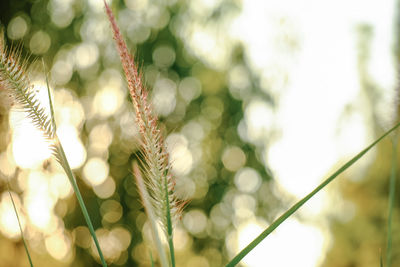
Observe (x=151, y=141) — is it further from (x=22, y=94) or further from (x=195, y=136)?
(x=195, y=136)

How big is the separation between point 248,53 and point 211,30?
0.91m

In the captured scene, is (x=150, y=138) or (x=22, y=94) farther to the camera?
(x=22, y=94)

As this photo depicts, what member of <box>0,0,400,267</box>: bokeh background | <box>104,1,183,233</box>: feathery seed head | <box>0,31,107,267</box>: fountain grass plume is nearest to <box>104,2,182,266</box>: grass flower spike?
<box>104,1,183,233</box>: feathery seed head

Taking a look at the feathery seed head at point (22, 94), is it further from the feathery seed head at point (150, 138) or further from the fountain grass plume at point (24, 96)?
the feathery seed head at point (150, 138)

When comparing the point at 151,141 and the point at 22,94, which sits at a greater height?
the point at 22,94

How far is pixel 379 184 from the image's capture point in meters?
11.0

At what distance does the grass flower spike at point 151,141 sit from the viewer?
82 cm

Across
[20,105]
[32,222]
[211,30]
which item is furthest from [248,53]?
[20,105]

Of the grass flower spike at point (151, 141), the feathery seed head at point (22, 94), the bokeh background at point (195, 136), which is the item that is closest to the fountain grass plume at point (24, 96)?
the feathery seed head at point (22, 94)

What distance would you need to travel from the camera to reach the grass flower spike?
2.69 feet

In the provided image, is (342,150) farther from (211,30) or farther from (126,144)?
(126,144)

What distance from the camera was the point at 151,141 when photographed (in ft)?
2.83

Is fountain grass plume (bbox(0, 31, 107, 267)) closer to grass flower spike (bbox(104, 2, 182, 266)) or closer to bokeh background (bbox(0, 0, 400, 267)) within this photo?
grass flower spike (bbox(104, 2, 182, 266))

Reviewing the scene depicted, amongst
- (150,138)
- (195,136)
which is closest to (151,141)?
(150,138)
